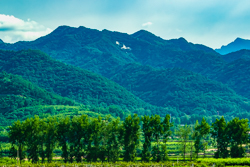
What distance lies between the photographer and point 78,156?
228ft

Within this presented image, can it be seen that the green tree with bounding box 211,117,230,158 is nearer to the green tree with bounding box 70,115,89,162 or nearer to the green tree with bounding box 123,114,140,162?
the green tree with bounding box 123,114,140,162

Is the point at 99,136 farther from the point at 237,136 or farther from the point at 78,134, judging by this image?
the point at 237,136

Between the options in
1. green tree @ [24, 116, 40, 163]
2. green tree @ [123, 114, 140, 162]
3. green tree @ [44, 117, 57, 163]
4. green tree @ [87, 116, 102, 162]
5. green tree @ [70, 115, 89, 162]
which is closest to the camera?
green tree @ [87, 116, 102, 162]

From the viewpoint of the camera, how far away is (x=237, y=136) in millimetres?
68750

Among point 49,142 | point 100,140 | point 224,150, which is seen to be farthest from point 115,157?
point 224,150

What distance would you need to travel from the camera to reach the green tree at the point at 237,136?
67.4m

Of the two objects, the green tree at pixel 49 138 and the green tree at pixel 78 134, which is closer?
the green tree at pixel 78 134

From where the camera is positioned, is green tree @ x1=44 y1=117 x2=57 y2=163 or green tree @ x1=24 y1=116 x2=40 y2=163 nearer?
green tree @ x1=24 y1=116 x2=40 y2=163

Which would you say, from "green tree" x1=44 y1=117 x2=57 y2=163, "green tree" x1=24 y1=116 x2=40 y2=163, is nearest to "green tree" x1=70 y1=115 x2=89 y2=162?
"green tree" x1=44 y1=117 x2=57 y2=163

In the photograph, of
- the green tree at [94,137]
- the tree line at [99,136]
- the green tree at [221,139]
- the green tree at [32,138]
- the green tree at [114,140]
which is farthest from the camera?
the green tree at [32,138]

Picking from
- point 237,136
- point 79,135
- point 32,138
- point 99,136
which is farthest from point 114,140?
point 237,136

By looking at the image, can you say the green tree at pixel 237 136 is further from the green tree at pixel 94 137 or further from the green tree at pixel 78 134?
the green tree at pixel 78 134

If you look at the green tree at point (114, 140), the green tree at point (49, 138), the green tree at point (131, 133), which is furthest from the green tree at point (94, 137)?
the green tree at point (49, 138)

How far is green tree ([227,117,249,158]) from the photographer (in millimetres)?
67438
